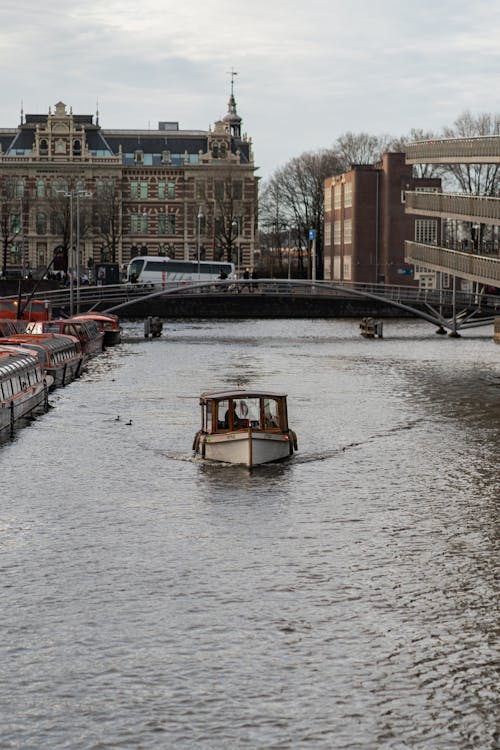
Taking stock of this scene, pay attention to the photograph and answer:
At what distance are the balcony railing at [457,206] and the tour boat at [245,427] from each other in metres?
49.3

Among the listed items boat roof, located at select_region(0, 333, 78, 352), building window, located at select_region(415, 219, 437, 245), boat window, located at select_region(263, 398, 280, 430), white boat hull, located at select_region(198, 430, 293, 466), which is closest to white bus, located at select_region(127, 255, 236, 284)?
building window, located at select_region(415, 219, 437, 245)

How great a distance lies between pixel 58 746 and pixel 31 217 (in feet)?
545

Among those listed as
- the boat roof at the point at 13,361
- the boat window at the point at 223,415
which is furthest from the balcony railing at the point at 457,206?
the boat window at the point at 223,415

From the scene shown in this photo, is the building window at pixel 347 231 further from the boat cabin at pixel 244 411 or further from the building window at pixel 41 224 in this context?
the boat cabin at pixel 244 411

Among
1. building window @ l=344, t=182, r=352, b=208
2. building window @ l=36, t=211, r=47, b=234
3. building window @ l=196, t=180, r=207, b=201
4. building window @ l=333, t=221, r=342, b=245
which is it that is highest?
building window @ l=196, t=180, r=207, b=201

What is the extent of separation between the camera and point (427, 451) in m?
43.8

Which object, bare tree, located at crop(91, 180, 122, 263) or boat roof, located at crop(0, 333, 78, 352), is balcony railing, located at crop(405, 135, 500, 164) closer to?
boat roof, located at crop(0, 333, 78, 352)

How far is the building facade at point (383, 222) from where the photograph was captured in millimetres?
138875

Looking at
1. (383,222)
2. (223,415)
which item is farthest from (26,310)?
(383,222)

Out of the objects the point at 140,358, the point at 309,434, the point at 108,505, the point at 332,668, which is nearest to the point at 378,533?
the point at 108,505

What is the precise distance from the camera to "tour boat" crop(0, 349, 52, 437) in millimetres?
47250

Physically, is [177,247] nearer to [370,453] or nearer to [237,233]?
[237,233]

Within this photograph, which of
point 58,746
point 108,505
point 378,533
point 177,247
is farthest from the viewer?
point 177,247

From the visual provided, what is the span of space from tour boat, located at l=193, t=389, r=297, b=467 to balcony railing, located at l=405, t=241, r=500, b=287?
50.1 meters
